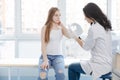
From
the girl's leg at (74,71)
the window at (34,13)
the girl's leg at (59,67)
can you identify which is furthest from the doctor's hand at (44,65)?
the window at (34,13)

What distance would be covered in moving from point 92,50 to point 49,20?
0.74 meters

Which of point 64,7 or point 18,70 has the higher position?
point 64,7

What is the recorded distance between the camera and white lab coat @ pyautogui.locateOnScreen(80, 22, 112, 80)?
2637 mm

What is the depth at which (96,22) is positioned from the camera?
8.85 feet

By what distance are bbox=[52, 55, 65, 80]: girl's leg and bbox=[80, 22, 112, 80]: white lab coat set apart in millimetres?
403

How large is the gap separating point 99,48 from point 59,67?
0.59 meters

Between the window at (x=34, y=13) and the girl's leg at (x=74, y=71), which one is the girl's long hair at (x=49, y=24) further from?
the window at (x=34, y=13)

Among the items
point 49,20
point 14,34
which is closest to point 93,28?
point 49,20

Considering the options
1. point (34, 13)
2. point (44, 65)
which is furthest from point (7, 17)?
point (44, 65)

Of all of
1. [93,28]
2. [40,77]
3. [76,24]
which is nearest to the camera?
[93,28]

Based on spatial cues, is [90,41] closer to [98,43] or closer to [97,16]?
[98,43]

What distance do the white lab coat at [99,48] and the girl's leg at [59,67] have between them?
0.40 meters

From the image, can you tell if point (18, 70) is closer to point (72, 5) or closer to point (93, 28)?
point (72, 5)

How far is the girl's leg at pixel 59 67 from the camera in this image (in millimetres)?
2979
